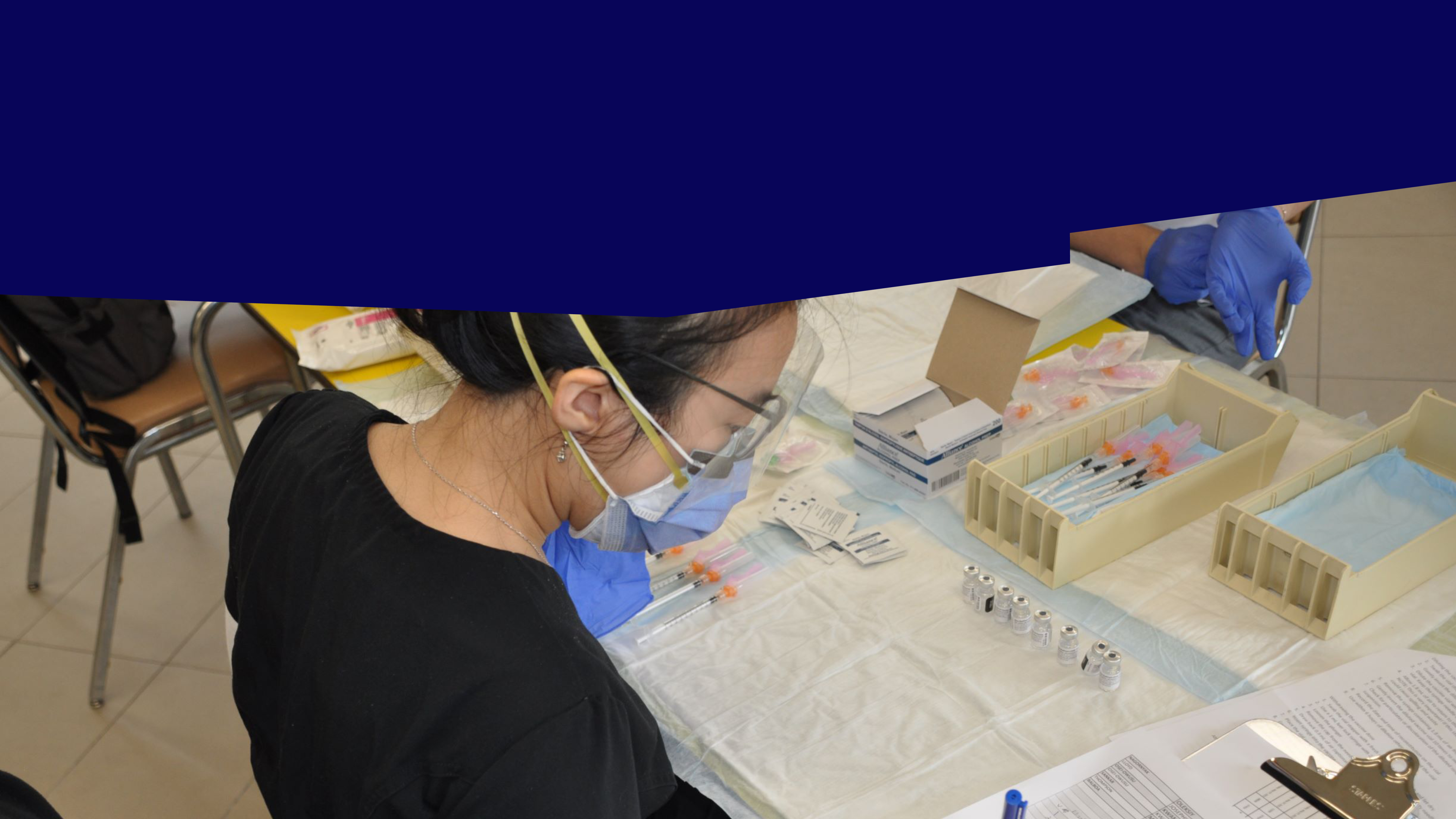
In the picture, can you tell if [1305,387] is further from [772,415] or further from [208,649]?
[208,649]

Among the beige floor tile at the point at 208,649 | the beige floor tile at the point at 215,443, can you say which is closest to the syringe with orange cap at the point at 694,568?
the beige floor tile at the point at 208,649

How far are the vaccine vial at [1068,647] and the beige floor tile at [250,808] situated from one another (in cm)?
164

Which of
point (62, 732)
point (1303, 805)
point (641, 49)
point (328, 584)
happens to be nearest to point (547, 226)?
point (641, 49)


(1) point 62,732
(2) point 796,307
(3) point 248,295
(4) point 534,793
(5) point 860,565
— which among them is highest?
(3) point 248,295

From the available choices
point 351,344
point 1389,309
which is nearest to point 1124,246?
point 351,344

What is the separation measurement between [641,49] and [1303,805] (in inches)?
42.3

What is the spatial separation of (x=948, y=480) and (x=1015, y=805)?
0.56 metres

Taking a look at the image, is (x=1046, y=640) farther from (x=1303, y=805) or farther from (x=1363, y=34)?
(x=1363, y=34)

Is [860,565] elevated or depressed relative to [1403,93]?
depressed

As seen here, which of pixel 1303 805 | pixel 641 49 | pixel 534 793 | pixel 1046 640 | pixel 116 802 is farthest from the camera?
pixel 116 802

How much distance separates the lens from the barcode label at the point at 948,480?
4.88 feet

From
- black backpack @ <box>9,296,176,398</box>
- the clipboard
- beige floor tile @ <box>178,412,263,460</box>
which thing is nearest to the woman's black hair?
the clipboard

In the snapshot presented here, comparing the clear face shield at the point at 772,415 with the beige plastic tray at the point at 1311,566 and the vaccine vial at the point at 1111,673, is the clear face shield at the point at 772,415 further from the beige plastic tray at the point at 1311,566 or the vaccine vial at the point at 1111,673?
the beige plastic tray at the point at 1311,566

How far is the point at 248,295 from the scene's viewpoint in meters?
0.24
